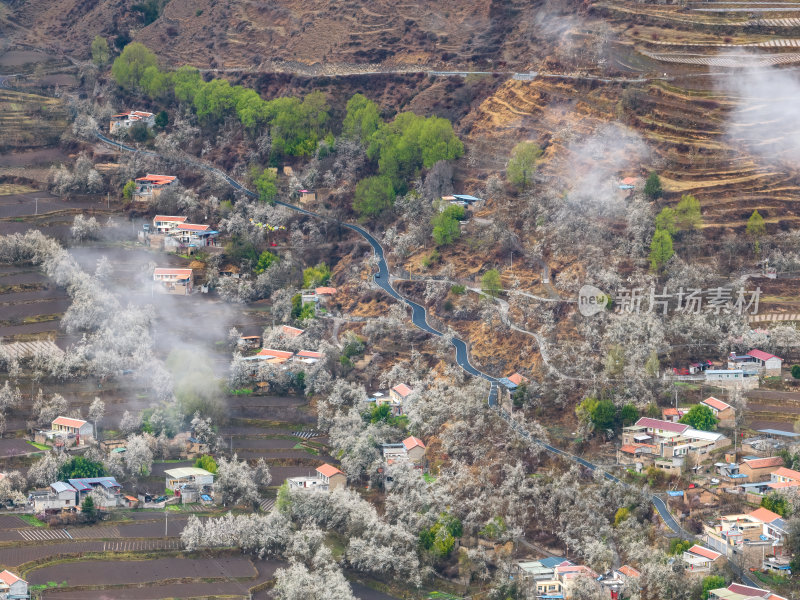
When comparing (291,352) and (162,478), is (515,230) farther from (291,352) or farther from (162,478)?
(162,478)

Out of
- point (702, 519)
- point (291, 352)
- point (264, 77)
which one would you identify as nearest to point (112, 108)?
point (264, 77)

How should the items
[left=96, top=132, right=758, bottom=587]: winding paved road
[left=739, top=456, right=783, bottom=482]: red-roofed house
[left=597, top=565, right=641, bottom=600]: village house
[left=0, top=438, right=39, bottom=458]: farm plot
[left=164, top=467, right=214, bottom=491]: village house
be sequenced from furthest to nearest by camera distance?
1. [left=0, top=438, right=39, bottom=458]: farm plot
2. [left=164, top=467, right=214, bottom=491]: village house
3. [left=739, top=456, right=783, bottom=482]: red-roofed house
4. [left=96, top=132, right=758, bottom=587]: winding paved road
5. [left=597, top=565, right=641, bottom=600]: village house

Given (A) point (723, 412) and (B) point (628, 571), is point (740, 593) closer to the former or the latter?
(B) point (628, 571)

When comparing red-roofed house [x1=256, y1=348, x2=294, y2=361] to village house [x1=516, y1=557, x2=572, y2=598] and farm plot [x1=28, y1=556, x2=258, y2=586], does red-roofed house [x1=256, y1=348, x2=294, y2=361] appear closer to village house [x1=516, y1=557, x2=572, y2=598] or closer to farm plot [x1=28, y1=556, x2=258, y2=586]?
farm plot [x1=28, y1=556, x2=258, y2=586]

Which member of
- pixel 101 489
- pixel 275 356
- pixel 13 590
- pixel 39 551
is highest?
pixel 275 356

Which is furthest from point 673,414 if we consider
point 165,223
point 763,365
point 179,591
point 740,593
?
point 165,223

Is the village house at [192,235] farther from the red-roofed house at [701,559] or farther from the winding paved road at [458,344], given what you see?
the red-roofed house at [701,559]

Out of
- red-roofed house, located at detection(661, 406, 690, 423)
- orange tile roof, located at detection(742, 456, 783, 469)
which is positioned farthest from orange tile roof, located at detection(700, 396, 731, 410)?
orange tile roof, located at detection(742, 456, 783, 469)
